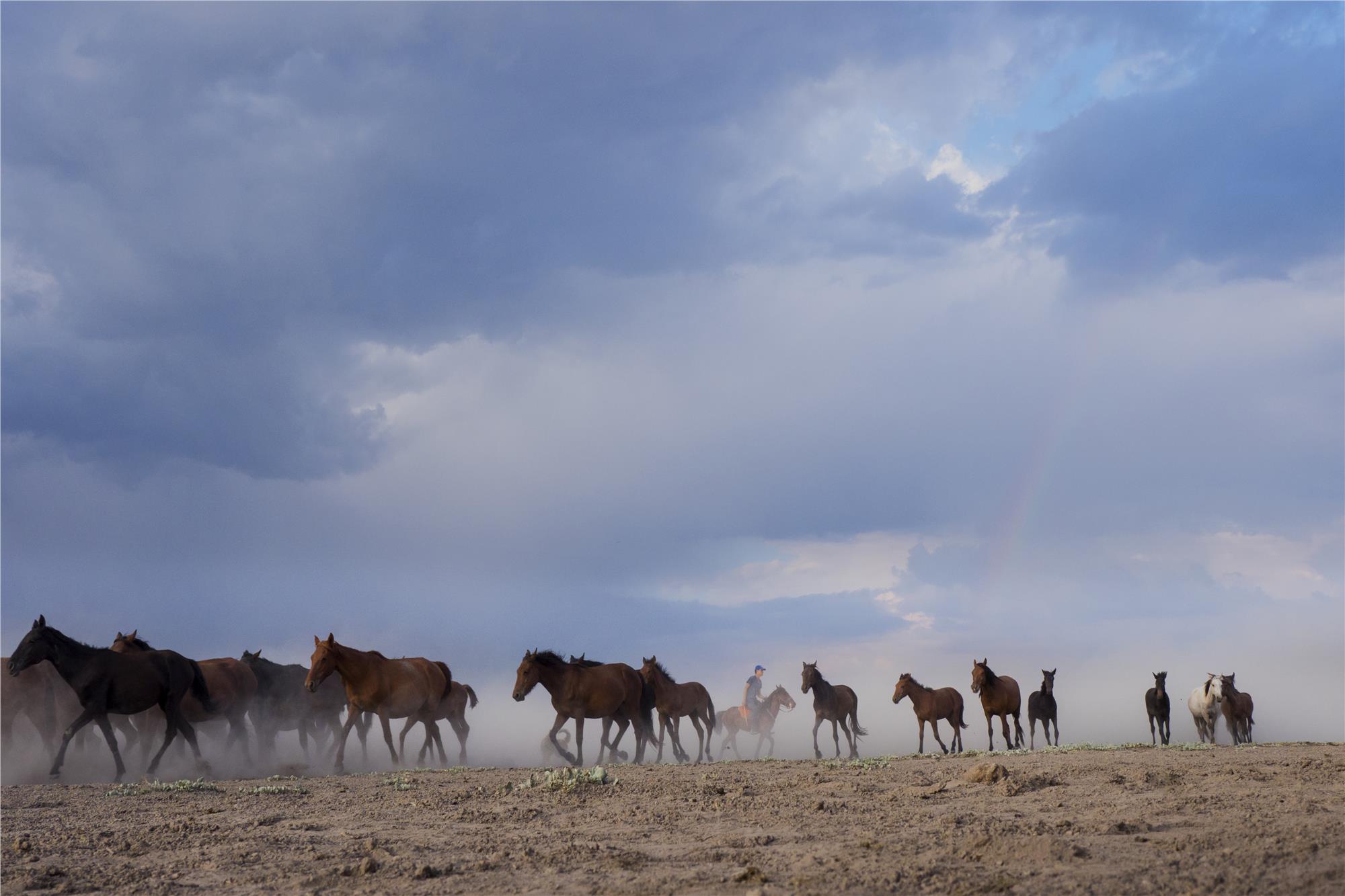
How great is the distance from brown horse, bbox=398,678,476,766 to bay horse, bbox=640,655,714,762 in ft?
16.7

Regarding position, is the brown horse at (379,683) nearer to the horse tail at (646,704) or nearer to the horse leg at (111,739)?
the horse leg at (111,739)

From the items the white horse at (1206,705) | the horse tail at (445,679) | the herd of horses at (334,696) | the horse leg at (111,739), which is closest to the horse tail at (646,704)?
the herd of horses at (334,696)

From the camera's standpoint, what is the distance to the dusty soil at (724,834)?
24.3 feet

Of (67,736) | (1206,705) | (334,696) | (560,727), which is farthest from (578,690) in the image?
(1206,705)

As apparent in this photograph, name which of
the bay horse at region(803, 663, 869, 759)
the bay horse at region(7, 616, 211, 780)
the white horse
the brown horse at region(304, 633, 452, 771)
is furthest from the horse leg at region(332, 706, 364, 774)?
the white horse

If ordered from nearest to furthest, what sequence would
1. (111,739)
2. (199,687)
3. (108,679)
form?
(111,739) < (108,679) < (199,687)

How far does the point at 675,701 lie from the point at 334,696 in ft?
32.4

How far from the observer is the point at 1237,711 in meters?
32.2

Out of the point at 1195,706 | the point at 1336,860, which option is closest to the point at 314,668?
the point at 1336,860

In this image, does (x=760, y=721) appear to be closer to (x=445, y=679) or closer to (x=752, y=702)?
(x=752, y=702)

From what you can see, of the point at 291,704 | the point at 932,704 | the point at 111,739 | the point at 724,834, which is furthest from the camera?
the point at 932,704

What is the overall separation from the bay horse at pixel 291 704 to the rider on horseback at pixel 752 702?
18.6 meters

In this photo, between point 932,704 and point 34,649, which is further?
point 932,704

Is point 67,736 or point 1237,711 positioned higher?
point 67,736
